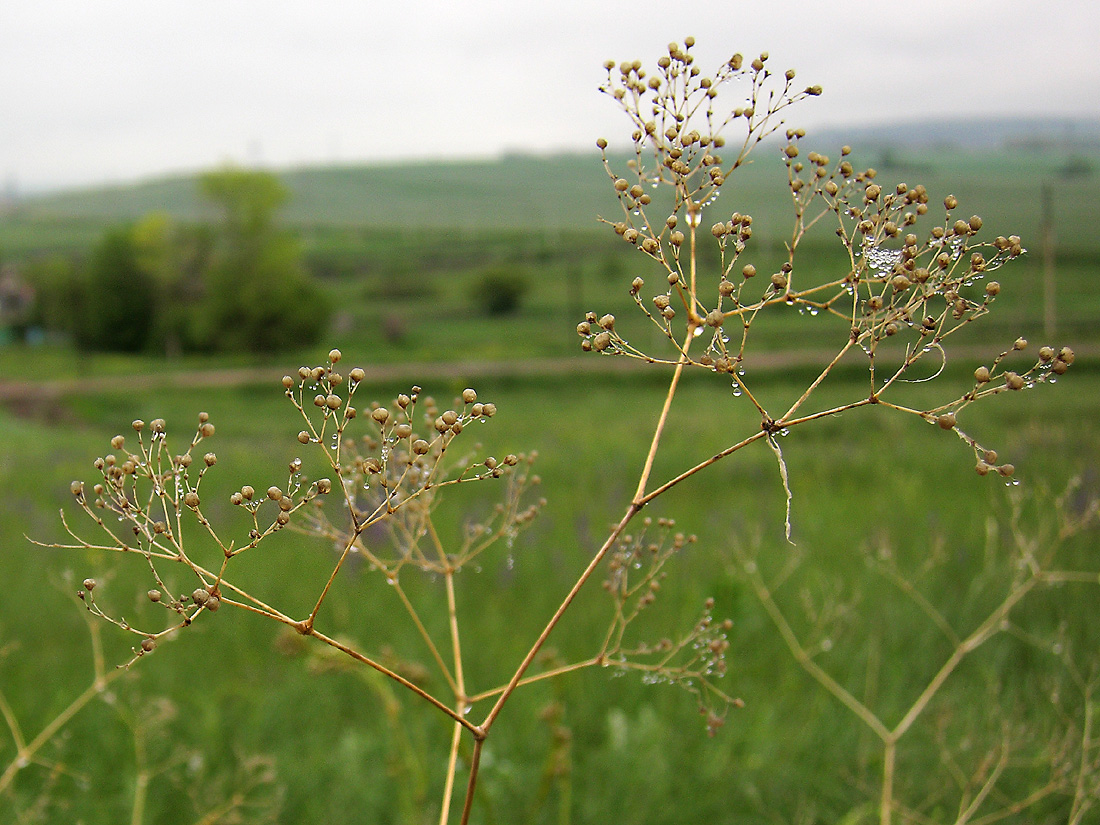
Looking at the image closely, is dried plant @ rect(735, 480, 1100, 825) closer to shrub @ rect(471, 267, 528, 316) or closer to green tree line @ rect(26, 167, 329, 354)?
green tree line @ rect(26, 167, 329, 354)

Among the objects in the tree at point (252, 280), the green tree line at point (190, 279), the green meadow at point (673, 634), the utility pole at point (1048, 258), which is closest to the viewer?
the green meadow at point (673, 634)

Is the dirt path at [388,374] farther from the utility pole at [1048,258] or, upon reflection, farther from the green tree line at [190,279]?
the utility pole at [1048,258]

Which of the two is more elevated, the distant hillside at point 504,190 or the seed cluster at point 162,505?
the distant hillside at point 504,190

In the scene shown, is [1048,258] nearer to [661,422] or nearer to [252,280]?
[661,422]

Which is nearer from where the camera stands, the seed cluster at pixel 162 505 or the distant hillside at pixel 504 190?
the seed cluster at pixel 162 505

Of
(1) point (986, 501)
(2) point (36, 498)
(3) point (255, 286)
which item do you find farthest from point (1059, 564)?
(3) point (255, 286)

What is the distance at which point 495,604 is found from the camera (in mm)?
4793

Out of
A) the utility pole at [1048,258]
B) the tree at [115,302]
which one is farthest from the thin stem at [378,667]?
the tree at [115,302]

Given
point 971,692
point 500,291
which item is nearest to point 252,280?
point 500,291

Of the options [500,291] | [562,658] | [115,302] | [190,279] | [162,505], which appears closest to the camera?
[162,505]

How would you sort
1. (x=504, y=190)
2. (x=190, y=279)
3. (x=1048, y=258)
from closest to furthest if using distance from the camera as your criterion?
(x=1048, y=258)
(x=190, y=279)
(x=504, y=190)

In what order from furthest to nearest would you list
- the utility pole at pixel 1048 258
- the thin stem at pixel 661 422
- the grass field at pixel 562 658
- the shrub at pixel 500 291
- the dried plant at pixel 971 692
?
the shrub at pixel 500 291
the utility pole at pixel 1048 258
the grass field at pixel 562 658
the dried plant at pixel 971 692
the thin stem at pixel 661 422

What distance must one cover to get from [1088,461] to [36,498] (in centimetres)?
1013

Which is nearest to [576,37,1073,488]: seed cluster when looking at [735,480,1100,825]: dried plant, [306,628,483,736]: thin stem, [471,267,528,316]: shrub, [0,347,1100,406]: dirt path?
[306,628,483,736]: thin stem
